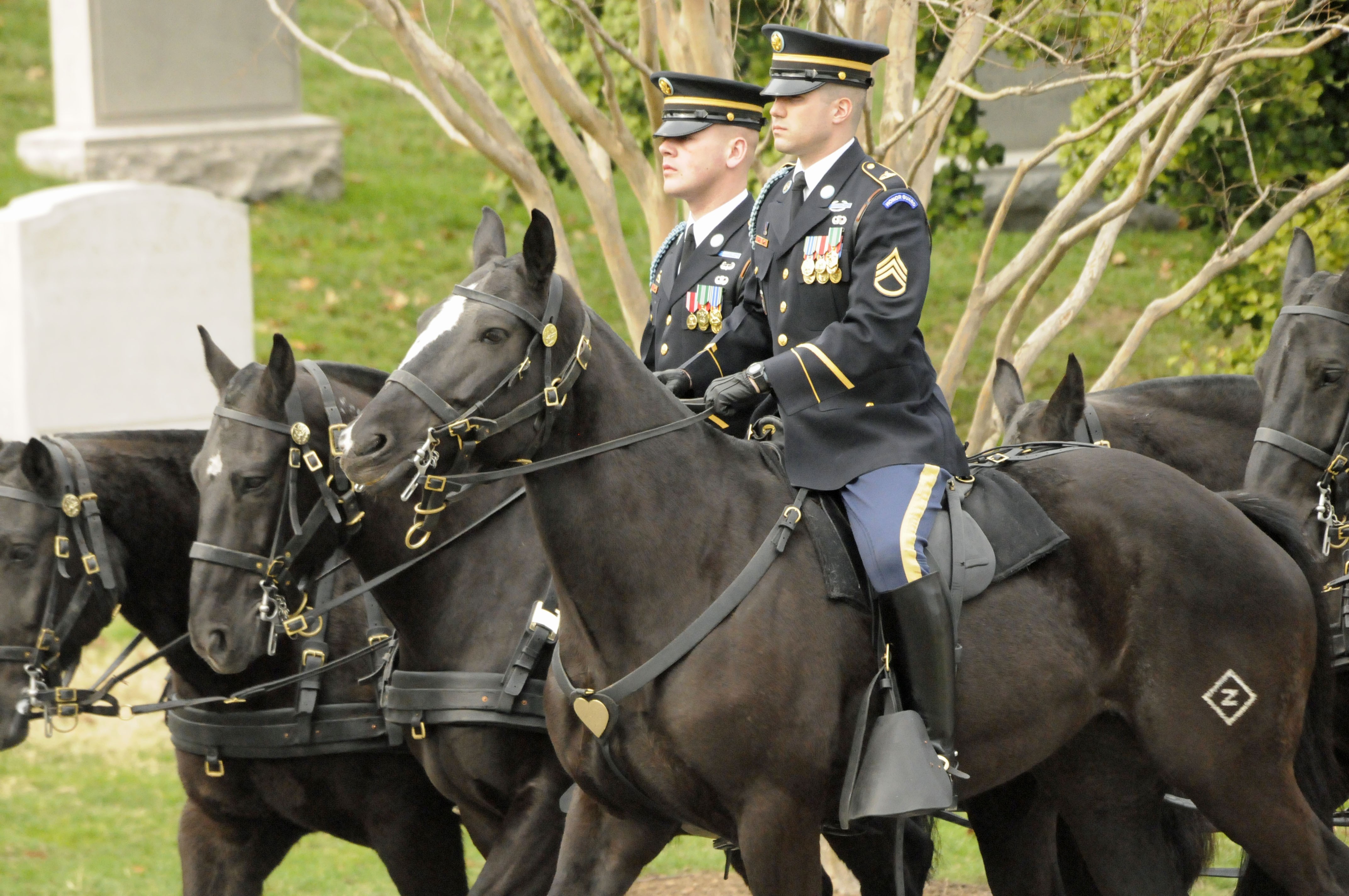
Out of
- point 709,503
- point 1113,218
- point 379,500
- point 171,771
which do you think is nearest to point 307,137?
point 171,771

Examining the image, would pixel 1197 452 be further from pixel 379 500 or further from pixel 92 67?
pixel 92 67

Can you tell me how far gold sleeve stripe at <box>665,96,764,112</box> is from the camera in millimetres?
5309

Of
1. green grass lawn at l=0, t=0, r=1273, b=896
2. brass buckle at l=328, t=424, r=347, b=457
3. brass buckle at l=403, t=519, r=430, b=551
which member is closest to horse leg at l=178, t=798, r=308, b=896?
brass buckle at l=403, t=519, r=430, b=551

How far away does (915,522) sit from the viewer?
4223 millimetres

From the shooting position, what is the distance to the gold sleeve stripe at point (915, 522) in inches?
163

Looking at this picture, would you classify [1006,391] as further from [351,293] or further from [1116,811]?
[351,293]

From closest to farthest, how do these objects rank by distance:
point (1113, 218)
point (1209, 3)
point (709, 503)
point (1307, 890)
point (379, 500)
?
point (709, 503)
point (1307, 890)
point (379, 500)
point (1209, 3)
point (1113, 218)

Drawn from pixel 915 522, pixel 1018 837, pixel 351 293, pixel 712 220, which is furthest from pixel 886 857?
pixel 351 293

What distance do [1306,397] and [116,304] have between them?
7.78 meters

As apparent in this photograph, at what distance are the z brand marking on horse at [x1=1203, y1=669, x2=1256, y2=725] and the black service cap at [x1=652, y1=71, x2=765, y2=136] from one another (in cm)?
231

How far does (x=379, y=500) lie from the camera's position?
5.04 metres

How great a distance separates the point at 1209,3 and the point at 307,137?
11.2 metres

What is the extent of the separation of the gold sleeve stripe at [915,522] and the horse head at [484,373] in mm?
929

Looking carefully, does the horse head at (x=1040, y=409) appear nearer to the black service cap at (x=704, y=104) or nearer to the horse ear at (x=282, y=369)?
the black service cap at (x=704, y=104)
